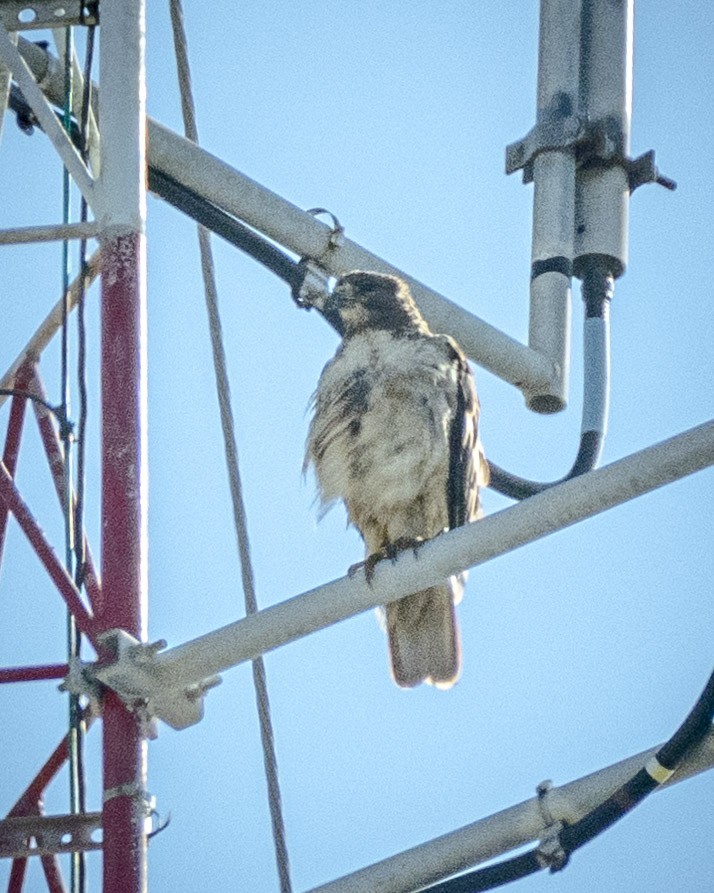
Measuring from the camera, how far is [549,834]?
4621mm

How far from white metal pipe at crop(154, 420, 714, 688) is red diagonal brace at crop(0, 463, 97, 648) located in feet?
1.25

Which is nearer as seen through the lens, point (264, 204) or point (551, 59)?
point (264, 204)

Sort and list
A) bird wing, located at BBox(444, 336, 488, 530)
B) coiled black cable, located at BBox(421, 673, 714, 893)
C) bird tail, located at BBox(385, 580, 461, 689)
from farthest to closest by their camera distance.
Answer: bird wing, located at BBox(444, 336, 488, 530), bird tail, located at BBox(385, 580, 461, 689), coiled black cable, located at BBox(421, 673, 714, 893)

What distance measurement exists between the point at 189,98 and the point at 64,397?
1429mm

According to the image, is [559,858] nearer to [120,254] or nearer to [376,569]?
[376,569]

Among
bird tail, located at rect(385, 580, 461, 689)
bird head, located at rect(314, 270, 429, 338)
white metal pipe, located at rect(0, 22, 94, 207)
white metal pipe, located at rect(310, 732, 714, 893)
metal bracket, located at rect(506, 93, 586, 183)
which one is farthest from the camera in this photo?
bird head, located at rect(314, 270, 429, 338)

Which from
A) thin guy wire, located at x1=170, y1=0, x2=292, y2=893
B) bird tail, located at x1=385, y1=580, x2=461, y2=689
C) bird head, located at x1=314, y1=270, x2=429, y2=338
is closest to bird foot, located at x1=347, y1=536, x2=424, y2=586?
bird tail, located at x1=385, y1=580, x2=461, y2=689

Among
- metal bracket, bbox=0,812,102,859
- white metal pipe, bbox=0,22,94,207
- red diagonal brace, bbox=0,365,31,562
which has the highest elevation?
white metal pipe, bbox=0,22,94,207

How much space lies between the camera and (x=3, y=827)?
209 inches

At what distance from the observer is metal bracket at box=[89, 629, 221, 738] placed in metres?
4.81

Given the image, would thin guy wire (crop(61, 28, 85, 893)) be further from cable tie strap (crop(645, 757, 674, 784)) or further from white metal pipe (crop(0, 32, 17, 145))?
cable tie strap (crop(645, 757, 674, 784))

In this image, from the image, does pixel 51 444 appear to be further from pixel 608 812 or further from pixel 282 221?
pixel 608 812

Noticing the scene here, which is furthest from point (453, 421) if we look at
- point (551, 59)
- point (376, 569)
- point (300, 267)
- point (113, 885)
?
point (113, 885)

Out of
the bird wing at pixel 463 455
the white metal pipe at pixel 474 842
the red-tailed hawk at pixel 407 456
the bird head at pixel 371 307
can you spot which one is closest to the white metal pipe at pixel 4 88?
the red-tailed hawk at pixel 407 456
